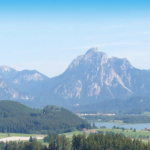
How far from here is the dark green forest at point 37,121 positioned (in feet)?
543

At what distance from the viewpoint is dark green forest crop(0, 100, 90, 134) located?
166 metres

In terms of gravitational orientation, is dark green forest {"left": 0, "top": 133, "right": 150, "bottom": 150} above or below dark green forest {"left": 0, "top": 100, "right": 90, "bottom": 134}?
below

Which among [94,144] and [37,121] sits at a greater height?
[37,121]

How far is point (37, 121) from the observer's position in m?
178

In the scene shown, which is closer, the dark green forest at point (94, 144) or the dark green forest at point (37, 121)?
the dark green forest at point (94, 144)

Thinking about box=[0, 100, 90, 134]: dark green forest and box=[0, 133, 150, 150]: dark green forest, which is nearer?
box=[0, 133, 150, 150]: dark green forest

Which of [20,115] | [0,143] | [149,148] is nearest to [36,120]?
[20,115]

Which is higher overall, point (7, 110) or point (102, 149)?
point (7, 110)

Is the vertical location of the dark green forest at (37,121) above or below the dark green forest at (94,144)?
above

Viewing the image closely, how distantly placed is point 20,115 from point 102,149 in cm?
10134

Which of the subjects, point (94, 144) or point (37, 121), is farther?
point (37, 121)

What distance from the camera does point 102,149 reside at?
9075 cm

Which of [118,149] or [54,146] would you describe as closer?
[118,149]

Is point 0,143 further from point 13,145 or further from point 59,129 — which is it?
point 59,129
